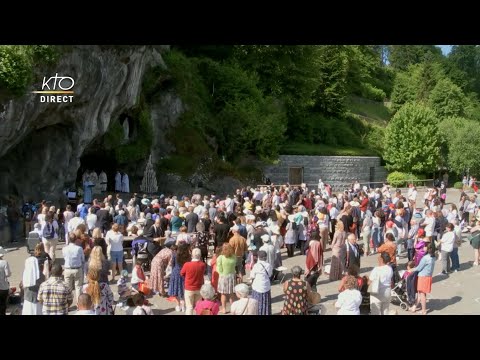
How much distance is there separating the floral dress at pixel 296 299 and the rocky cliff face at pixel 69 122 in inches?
476

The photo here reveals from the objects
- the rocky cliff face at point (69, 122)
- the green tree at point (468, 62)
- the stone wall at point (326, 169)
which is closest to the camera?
the rocky cliff face at point (69, 122)

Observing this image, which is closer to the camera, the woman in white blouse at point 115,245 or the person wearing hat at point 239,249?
the person wearing hat at point 239,249

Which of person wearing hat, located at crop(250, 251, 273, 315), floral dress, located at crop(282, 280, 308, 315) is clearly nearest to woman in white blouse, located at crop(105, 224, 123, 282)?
person wearing hat, located at crop(250, 251, 273, 315)

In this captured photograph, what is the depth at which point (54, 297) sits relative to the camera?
8305 millimetres

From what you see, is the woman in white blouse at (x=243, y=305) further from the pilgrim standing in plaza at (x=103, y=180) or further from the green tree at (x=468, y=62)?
the green tree at (x=468, y=62)

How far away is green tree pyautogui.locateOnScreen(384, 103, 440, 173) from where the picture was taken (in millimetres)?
36344

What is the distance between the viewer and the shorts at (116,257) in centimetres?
1195

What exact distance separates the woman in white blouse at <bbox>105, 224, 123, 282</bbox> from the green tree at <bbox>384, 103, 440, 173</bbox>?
91.8 ft

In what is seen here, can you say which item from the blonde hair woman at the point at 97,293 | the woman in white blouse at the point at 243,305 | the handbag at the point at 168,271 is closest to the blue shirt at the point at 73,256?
the handbag at the point at 168,271

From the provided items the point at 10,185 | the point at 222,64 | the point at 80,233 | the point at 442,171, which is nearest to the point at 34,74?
the point at 10,185

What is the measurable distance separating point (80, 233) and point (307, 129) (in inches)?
1156

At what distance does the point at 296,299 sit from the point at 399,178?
29435mm

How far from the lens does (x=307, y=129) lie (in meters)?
39.0
